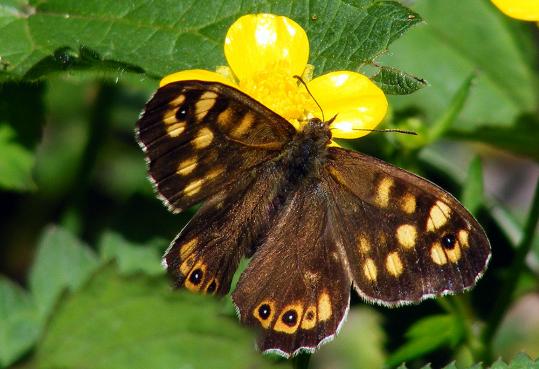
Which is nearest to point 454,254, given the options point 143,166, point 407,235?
point 407,235

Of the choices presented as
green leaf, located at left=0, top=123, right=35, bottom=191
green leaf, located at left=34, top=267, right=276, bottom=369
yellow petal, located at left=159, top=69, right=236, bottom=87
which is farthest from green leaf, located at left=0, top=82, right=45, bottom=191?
green leaf, located at left=34, top=267, right=276, bottom=369

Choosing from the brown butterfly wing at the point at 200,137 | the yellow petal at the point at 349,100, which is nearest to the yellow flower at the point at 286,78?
the yellow petal at the point at 349,100

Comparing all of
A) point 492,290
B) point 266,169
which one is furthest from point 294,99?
point 492,290

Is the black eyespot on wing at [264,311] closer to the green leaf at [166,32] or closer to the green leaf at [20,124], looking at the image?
the green leaf at [166,32]

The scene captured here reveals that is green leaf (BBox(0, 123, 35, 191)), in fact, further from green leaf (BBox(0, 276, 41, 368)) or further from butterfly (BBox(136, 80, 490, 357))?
butterfly (BBox(136, 80, 490, 357))

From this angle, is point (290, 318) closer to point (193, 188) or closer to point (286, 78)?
point (193, 188)
